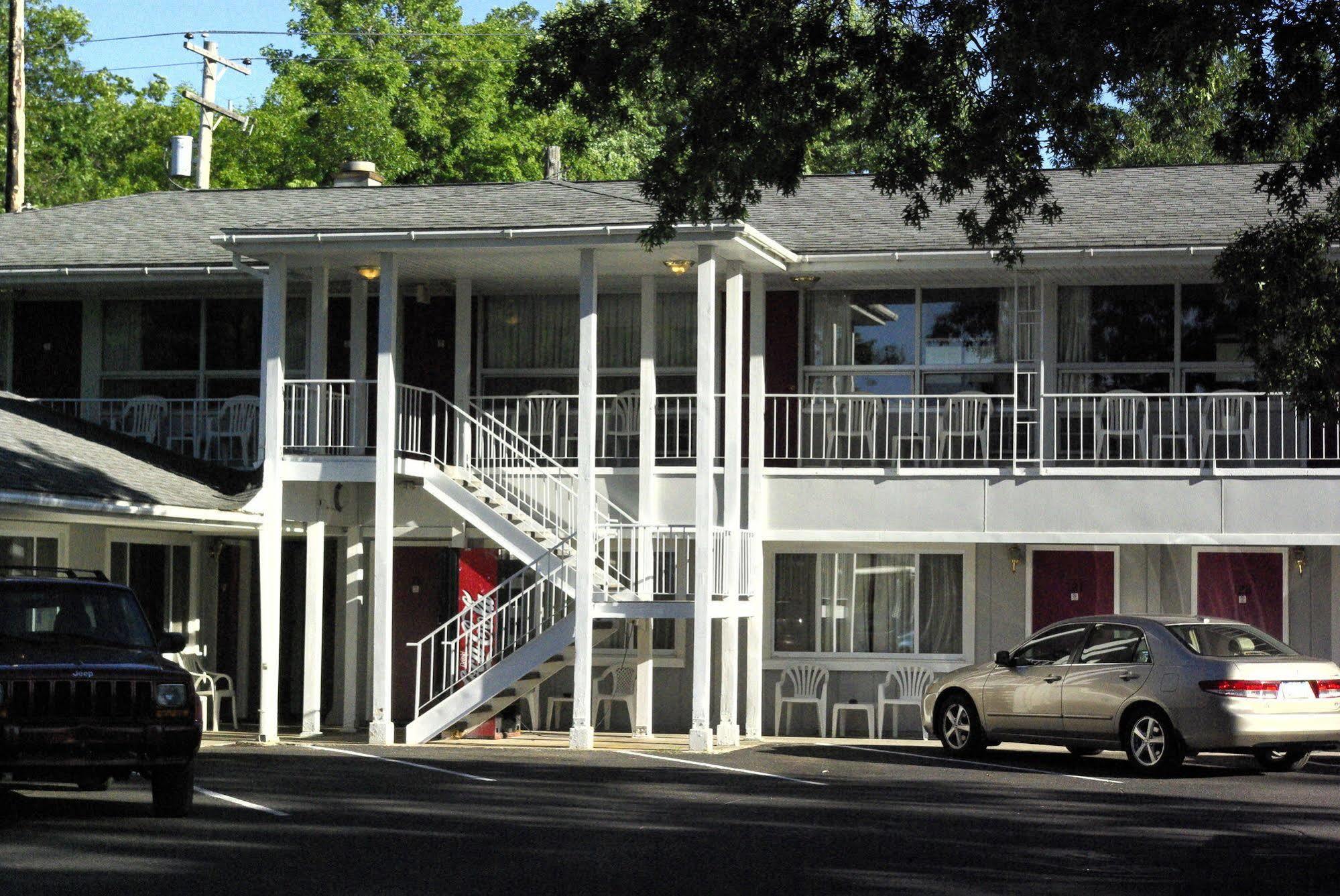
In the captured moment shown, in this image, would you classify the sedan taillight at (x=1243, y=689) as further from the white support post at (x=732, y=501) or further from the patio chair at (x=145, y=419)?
the patio chair at (x=145, y=419)

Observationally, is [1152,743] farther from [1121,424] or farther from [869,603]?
[869,603]

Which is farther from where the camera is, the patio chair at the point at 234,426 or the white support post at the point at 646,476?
the patio chair at the point at 234,426

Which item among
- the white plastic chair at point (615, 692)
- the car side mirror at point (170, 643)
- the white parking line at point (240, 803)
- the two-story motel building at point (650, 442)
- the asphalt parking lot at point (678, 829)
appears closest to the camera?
the asphalt parking lot at point (678, 829)

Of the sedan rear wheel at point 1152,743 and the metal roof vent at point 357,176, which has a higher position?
the metal roof vent at point 357,176

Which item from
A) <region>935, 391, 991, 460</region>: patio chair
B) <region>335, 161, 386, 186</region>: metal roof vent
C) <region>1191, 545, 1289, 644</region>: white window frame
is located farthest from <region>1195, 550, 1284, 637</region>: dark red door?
<region>335, 161, 386, 186</region>: metal roof vent

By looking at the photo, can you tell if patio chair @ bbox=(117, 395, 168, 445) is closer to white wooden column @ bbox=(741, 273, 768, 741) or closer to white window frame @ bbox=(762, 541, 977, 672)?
white wooden column @ bbox=(741, 273, 768, 741)

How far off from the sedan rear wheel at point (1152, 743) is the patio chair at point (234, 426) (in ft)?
36.0

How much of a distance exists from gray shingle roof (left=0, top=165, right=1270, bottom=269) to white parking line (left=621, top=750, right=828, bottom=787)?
17.9 feet

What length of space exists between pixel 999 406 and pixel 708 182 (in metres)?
7.20

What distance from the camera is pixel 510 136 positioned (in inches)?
1650

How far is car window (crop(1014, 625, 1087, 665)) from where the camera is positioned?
17.7 m

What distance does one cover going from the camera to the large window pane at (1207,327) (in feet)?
69.5

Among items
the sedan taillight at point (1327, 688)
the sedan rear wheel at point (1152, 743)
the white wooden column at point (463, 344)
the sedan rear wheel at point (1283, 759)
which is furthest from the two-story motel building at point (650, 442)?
the sedan rear wheel at point (1152, 743)

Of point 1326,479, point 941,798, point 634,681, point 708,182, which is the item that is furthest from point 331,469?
point 1326,479
